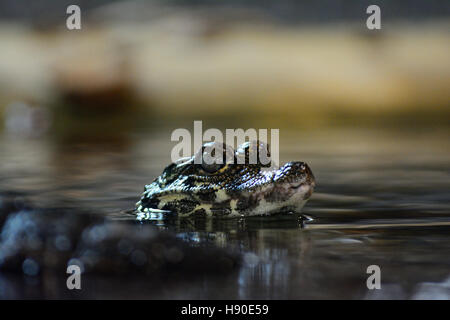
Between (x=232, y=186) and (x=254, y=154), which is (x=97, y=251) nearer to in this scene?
(x=232, y=186)

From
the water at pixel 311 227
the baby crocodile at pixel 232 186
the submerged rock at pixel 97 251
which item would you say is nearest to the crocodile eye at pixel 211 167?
the baby crocodile at pixel 232 186

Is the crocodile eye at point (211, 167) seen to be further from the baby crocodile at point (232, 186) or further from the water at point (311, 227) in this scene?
the water at point (311, 227)

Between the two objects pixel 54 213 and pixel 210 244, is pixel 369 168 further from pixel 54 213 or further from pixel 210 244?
pixel 54 213

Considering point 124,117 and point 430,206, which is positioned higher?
point 124,117

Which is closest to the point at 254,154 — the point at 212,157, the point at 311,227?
the point at 212,157

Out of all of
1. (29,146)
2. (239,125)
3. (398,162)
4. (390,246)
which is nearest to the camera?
(390,246)

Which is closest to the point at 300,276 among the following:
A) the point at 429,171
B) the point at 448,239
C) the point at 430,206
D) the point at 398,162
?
the point at 448,239

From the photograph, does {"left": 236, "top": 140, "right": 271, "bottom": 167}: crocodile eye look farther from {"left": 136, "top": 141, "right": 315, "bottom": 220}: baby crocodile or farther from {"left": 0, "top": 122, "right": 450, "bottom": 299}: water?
{"left": 0, "top": 122, "right": 450, "bottom": 299}: water

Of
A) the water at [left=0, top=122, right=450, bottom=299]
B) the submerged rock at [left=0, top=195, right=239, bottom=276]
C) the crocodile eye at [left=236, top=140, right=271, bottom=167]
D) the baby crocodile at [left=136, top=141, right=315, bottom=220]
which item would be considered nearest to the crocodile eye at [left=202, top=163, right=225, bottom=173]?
the baby crocodile at [left=136, top=141, right=315, bottom=220]
